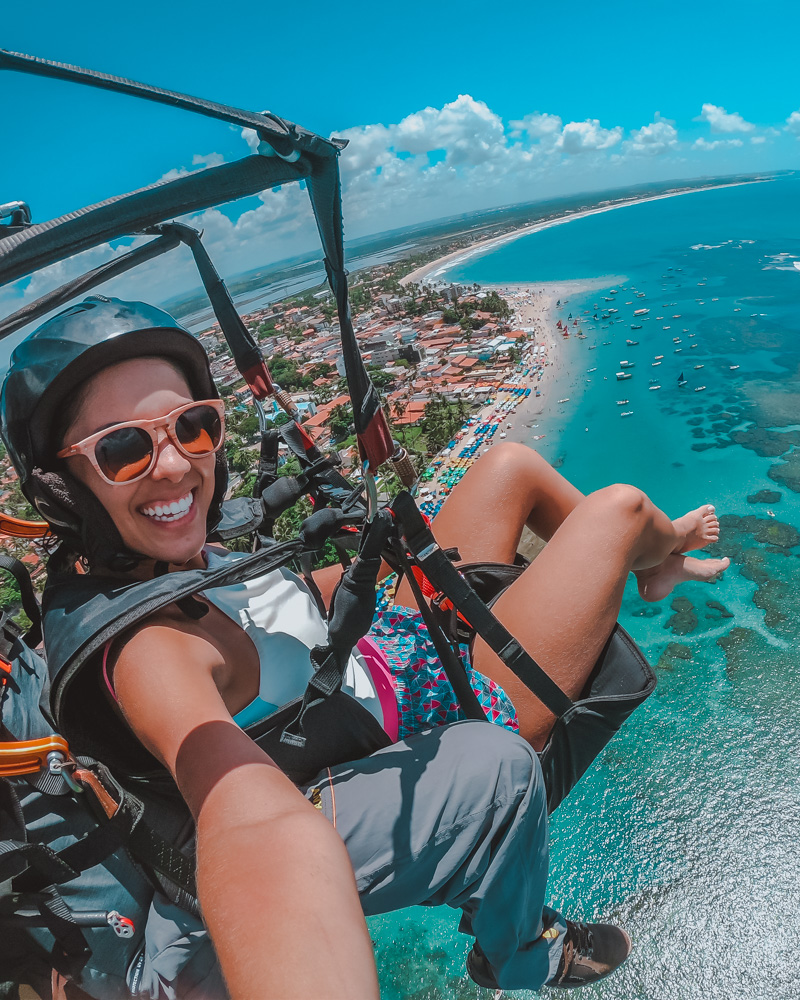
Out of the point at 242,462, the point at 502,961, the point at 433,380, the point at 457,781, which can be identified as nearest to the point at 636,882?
the point at 502,961

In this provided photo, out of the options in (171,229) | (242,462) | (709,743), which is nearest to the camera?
(171,229)

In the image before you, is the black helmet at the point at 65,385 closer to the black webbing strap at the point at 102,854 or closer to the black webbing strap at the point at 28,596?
the black webbing strap at the point at 28,596

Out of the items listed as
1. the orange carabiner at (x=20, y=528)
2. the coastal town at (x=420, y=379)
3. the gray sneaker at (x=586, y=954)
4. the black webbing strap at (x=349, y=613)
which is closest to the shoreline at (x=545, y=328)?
the coastal town at (x=420, y=379)

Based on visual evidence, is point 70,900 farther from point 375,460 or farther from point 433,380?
point 433,380

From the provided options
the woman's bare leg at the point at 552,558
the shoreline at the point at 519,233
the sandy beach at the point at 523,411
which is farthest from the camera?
the shoreline at the point at 519,233

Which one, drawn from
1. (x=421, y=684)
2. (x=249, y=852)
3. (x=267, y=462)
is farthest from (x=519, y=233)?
(x=249, y=852)

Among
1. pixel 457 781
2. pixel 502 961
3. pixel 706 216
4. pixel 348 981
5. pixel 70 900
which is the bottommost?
pixel 502 961
